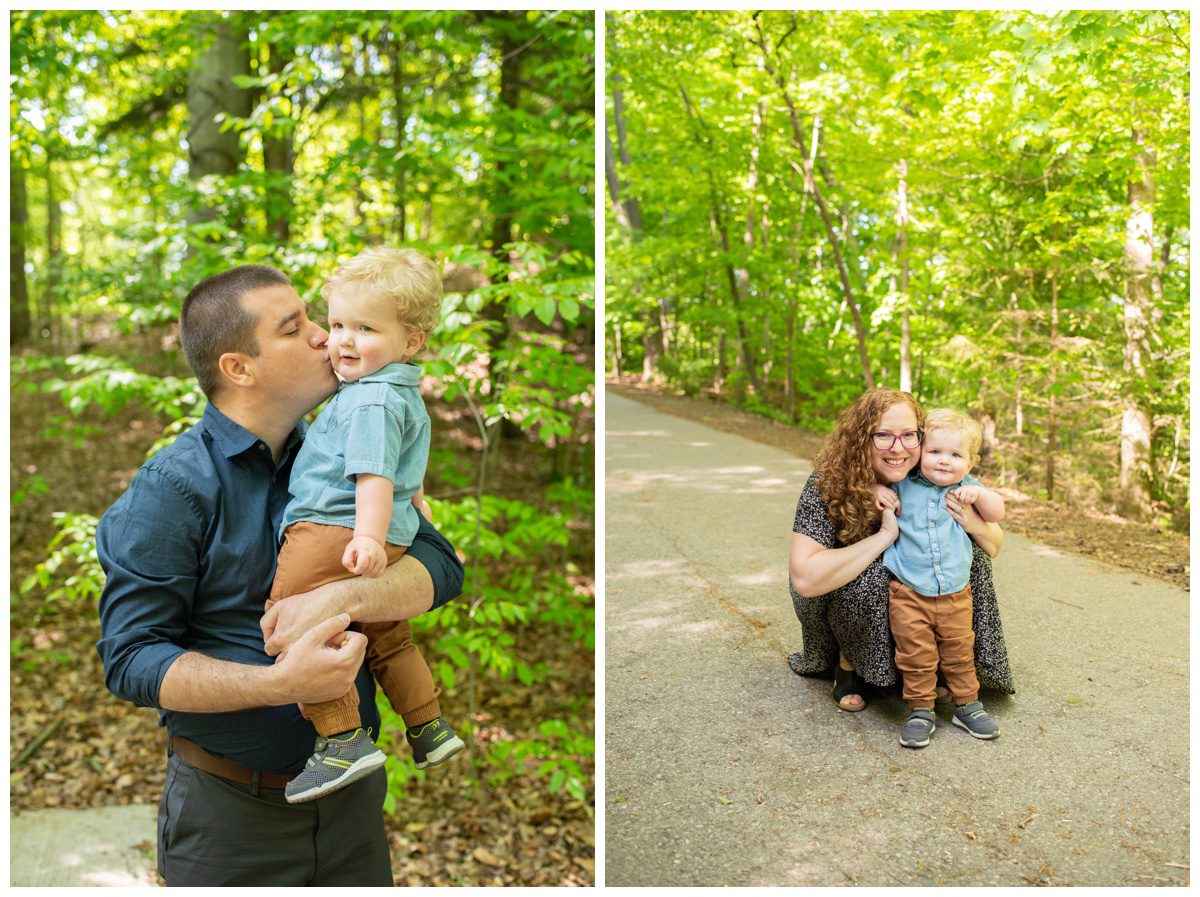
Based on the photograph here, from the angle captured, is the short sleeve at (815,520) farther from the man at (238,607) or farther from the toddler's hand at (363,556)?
the toddler's hand at (363,556)

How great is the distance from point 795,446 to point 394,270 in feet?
8.53

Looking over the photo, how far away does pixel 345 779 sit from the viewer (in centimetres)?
131

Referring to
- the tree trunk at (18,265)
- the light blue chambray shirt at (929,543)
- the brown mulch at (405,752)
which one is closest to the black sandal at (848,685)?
the light blue chambray shirt at (929,543)

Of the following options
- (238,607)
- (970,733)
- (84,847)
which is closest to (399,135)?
(238,607)

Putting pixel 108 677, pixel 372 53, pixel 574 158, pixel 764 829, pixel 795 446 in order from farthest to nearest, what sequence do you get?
pixel 372 53
pixel 795 446
pixel 574 158
pixel 764 829
pixel 108 677

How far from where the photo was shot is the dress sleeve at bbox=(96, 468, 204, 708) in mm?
1201

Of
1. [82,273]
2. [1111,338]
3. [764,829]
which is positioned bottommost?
[764,829]

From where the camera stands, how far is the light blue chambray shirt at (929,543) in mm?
2041

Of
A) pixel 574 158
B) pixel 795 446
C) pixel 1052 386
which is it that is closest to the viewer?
pixel 574 158

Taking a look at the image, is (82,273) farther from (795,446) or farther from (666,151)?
(795,446)

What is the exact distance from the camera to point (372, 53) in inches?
234

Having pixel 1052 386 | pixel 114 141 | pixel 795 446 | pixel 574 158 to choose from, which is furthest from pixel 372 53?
pixel 1052 386

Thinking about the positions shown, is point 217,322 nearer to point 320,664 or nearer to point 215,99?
point 320,664

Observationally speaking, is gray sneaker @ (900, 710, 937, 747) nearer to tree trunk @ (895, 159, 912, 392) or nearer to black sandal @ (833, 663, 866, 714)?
black sandal @ (833, 663, 866, 714)
